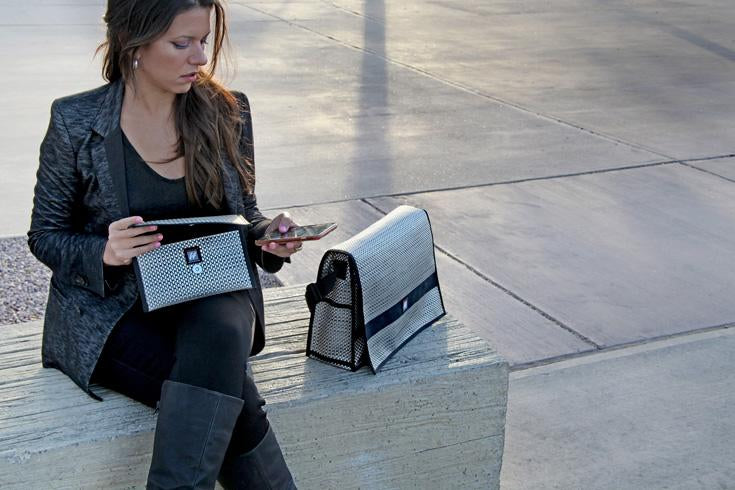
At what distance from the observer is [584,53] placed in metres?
9.74

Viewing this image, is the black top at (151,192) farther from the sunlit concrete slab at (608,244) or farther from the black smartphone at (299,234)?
the sunlit concrete slab at (608,244)

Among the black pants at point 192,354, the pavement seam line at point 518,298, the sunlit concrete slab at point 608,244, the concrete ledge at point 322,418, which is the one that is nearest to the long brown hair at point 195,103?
the black pants at point 192,354

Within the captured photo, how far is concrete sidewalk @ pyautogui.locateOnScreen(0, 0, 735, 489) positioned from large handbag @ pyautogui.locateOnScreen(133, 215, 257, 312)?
112 centimetres

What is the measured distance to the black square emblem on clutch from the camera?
8.45 feet

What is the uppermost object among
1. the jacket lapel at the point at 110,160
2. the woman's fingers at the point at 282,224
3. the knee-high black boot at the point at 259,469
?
→ the jacket lapel at the point at 110,160

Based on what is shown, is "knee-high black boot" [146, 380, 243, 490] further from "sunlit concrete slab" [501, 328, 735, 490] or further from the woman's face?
"sunlit concrete slab" [501, 328, 735, 490]

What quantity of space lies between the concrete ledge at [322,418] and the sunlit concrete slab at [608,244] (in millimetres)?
1271

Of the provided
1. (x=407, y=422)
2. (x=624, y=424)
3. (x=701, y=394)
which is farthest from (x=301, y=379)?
(x=701, y=394)

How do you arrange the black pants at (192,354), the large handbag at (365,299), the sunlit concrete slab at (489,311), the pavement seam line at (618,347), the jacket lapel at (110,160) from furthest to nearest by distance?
the sunlit concrete slab at (489,311), the pavement seam line at (618,347), the large handbag at (365,299), the jacket lapel at (110,160), the black pants at (192,354)

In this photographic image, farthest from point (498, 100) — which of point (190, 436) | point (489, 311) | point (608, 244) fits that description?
point (190, 436)

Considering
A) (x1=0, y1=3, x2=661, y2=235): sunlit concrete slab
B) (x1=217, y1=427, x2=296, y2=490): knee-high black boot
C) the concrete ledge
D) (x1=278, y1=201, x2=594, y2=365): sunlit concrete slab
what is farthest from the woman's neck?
(x1=0, y1=3, x2=661, y2=235): sunlit concrete slab

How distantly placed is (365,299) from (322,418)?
12.7 inches

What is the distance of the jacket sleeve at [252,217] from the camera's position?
2820mm

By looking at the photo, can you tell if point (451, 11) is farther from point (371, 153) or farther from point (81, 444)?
point (81, 444)
